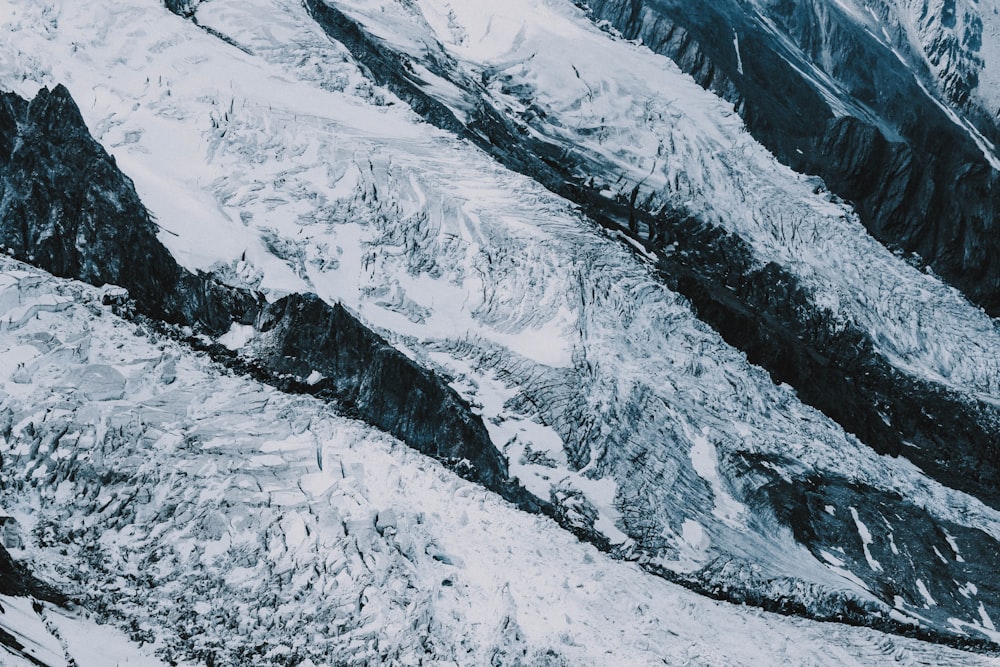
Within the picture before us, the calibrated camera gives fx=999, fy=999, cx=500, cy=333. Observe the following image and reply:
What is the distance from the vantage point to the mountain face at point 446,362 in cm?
2073

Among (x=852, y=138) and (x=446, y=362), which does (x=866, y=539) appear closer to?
(x=446, y=362)

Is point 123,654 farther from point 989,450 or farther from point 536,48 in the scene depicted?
point 536,48

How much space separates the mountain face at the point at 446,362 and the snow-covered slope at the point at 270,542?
0.08 meters

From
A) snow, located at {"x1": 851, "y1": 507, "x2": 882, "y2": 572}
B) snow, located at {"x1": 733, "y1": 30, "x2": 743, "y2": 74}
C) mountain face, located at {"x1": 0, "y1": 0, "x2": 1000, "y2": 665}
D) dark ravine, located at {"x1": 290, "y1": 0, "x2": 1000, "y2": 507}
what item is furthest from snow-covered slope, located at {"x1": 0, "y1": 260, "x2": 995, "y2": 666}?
snow, located at {"x1": 733, "y1": 30, "x2": 743, "y2": 74}

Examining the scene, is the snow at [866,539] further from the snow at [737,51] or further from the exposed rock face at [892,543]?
the snow at [737,51]

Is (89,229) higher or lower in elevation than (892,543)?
lower

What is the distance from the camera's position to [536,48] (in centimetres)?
5528

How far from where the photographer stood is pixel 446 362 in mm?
31141

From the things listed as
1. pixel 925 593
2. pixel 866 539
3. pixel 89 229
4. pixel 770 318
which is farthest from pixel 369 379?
pixel 770 318

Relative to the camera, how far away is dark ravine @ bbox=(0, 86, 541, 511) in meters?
27.5

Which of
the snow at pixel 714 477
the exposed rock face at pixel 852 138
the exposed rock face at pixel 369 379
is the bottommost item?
the exposed rock face at pixel 369 379

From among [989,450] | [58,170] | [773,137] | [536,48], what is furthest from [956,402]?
[58,170]

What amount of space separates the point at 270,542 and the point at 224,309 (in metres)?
9.66

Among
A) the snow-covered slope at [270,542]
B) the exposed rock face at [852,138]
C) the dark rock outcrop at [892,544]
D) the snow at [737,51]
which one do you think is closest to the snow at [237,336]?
the snow-covered slope at [270,542]
